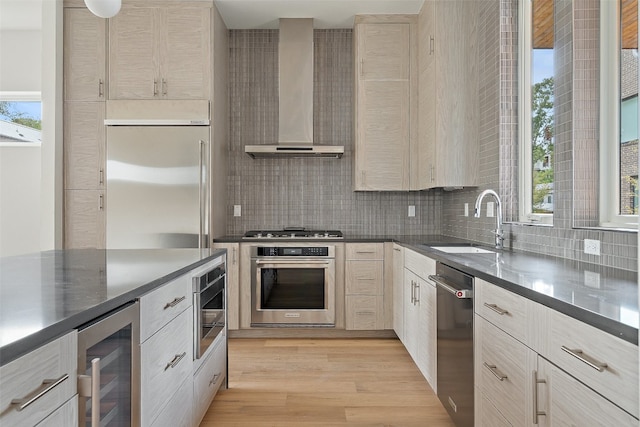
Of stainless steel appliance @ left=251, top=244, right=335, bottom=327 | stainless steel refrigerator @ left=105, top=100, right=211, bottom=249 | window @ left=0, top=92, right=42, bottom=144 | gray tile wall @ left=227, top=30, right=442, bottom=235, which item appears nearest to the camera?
stainless steel refrigerator @ left=105, top=100, right=211, bottom=249

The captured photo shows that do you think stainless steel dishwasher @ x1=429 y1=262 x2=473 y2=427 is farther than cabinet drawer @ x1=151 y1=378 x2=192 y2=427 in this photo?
Yes

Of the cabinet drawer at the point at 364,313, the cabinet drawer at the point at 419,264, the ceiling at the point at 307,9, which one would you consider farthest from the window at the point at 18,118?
the cabinet drawer at the point at 419,264

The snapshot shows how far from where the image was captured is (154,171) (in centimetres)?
355

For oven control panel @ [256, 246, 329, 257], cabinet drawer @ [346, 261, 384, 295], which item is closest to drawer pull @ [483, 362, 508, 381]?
cabinet drawer @ [346, 261, 384, 295]

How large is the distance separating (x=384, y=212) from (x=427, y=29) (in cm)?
168

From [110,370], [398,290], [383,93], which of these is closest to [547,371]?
[110,370]

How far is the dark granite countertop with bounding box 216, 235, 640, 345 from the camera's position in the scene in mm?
977

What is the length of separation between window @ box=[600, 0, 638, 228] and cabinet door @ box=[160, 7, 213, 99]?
9.24ft

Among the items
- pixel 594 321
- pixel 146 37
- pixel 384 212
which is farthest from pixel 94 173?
pixel 594 321

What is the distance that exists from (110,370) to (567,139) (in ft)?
7.01

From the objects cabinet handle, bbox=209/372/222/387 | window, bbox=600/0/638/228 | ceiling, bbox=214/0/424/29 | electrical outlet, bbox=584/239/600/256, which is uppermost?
ceiling, bbox=214/0/424/29

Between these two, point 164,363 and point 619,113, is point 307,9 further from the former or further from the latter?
point 164,363

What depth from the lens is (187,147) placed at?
356 centimetres

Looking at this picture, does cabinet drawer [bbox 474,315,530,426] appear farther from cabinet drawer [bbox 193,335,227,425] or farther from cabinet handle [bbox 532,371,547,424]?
cabinet drawer [bbox 193,335,227,425]
